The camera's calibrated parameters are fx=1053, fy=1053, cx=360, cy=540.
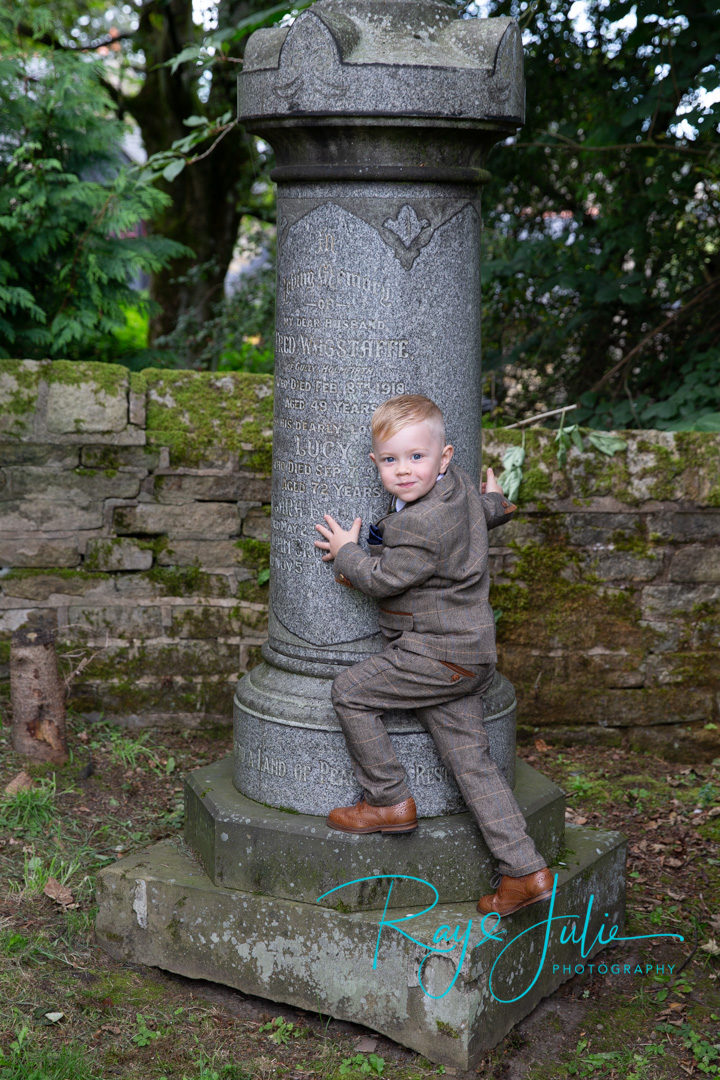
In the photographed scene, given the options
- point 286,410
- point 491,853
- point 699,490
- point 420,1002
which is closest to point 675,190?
point 699,490

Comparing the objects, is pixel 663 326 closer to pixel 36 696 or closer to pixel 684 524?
pixel 684 524

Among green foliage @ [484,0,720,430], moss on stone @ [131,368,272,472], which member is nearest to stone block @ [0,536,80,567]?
moss on stone @ [131,368,272,472]

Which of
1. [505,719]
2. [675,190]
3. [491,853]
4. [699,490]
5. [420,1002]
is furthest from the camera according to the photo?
[675,190]

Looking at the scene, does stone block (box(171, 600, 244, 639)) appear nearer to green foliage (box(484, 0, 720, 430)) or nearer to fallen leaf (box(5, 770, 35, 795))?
fallen leaf (box(5, 770, 35, 795))

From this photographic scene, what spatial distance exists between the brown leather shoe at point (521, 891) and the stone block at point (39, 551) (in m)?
2.58

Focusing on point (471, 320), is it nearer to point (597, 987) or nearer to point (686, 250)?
point (597, 987)

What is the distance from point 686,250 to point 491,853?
4689 millimetres

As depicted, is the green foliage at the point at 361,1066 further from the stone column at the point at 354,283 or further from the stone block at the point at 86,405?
the stone block at the point at 86,405

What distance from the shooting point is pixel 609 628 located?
15.8 ft

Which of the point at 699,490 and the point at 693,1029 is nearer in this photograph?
the point at 693,1029

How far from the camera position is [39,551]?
466cm

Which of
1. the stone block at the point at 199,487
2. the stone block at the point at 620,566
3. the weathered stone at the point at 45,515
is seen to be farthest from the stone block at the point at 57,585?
the stone block at the point at 620,566

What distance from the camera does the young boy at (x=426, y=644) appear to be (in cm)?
286

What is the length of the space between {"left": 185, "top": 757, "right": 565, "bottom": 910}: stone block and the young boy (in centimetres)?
7
